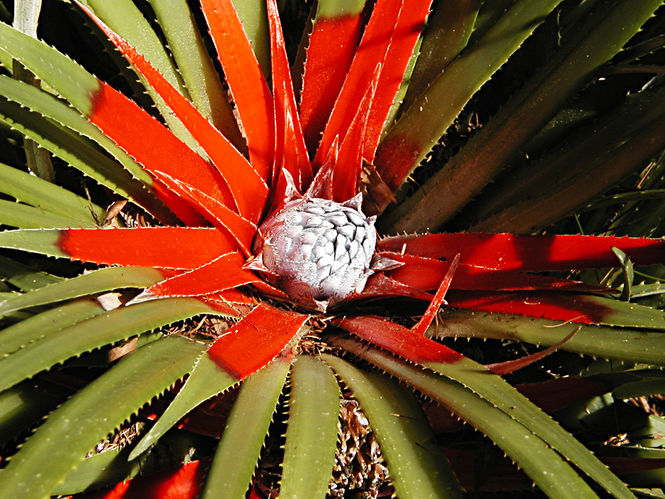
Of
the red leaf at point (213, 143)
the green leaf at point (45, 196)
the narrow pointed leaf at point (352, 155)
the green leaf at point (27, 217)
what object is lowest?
the green leaf at point (27, 217)

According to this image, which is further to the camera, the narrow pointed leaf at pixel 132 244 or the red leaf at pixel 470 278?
the red leaf at pixel 470 278

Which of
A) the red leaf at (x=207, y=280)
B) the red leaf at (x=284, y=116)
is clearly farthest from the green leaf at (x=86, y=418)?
the red leaf at (x=284, y=116)

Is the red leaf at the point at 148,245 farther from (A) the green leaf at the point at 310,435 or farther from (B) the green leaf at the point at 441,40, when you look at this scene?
(B) the green leaf at the point at 441,40

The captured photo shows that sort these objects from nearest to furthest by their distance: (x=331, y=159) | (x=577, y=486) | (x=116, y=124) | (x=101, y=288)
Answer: (x=577, y=486)
(x=101, y=288)
(x=116, y=124)
(x=331, y=159)

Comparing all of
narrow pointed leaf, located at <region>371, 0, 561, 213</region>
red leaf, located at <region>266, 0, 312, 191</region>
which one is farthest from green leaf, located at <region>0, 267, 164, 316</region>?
narrow pointed leaf, located at <region>371, 0, 561, 213</region>

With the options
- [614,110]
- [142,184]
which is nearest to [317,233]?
[142,184]

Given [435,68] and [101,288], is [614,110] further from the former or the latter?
[101,288]
